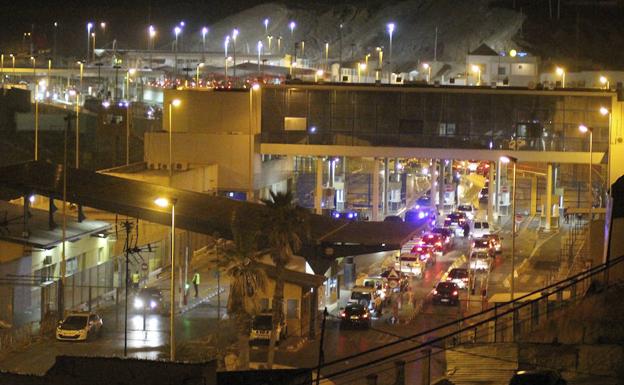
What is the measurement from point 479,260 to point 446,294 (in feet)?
23.6

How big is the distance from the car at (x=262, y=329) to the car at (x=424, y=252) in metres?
13.9

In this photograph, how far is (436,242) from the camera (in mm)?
46094

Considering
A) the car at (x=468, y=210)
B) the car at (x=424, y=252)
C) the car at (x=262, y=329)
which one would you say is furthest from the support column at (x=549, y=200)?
the car at (x=262, y=329)

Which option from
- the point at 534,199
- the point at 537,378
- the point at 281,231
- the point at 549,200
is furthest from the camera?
the point at 534,199

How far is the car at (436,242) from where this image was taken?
1799 inches

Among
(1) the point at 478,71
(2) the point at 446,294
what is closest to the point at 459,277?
(2) the point at 446,294

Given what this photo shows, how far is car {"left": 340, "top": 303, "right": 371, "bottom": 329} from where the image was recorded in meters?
31.5

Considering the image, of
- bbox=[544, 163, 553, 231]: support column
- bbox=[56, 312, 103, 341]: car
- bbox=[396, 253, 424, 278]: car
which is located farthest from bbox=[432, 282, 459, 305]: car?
bbox=[544, 163, 553, 231]: support column

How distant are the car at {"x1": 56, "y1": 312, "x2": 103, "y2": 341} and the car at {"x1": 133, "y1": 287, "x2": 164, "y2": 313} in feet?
11.1

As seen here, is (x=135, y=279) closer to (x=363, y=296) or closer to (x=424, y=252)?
(x=363, y=296)

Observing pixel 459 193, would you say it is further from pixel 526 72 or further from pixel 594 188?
pixel 526 72

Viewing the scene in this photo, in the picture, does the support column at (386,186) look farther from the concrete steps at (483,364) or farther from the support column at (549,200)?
the concrete steps at (483,364)

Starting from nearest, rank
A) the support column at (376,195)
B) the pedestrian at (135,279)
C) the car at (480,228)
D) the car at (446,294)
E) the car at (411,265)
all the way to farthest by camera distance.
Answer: the car at (446,294) < the pedestrian at (135,279) < the car at (411,265) < the car at (480,228) < the support column at (376,195)

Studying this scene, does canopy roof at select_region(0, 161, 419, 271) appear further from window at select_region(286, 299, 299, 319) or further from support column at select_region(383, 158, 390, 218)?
support column at select_region(383, 158, 390, 218)
